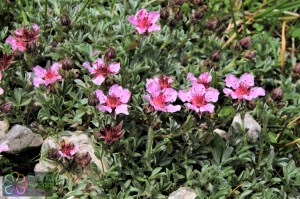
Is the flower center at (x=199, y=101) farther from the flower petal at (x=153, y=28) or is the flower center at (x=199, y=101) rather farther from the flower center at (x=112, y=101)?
the flower petal at (x=153, y=28)

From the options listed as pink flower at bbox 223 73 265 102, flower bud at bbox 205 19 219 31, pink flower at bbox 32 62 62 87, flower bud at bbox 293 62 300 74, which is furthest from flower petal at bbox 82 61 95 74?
flower bud at bbox 293 62 300 74

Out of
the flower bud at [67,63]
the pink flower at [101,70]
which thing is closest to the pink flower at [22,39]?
the flower bud at [67,63]

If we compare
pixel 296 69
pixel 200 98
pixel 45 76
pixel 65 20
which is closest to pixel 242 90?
pixel 200 98

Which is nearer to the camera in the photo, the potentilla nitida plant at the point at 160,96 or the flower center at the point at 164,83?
the potentilla nitida plant at the point at 160,96

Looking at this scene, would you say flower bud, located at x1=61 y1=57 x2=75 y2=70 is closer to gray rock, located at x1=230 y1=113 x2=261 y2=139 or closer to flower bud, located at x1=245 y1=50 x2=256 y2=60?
gray rock, located at x1=230 y1=113 x2=261 y2=139

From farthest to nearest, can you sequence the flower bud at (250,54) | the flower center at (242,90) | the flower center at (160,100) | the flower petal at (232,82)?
the flower bud at (250,54), the flower petal at (232,82), the flower center at (242,90), the flower center at (160,100)

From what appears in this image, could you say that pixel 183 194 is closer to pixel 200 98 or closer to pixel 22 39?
pixel 200 98
